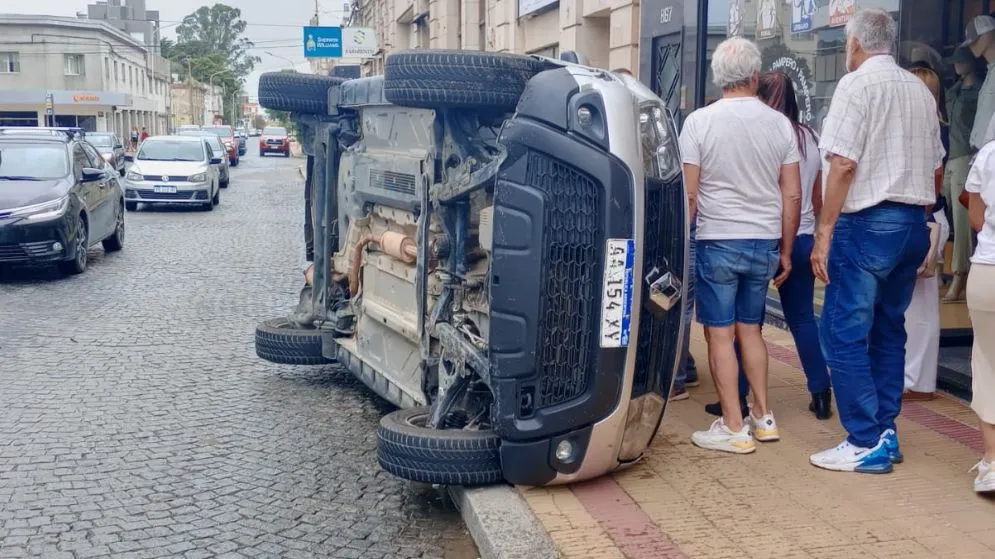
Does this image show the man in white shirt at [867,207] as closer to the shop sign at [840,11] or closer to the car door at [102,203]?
the shop sign at [840,11]

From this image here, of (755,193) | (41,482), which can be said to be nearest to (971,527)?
(755,193)

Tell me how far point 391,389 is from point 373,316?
46 centimetres

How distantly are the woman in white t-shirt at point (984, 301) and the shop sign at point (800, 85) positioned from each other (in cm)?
380

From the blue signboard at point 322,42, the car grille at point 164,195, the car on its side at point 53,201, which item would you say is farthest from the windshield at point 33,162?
the blue signboard at point 322,42

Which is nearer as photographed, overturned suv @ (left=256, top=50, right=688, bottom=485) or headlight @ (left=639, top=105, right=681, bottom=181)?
overturned suv @ (left=256, top=50, right=688, bottom=485)

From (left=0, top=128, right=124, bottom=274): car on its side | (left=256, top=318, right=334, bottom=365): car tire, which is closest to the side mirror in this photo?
(left=0, top=128, right=124, bottom=274): car on its side

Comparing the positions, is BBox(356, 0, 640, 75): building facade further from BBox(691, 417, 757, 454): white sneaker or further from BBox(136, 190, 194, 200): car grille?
BBox(691, 417, 757, 454): white sneaker

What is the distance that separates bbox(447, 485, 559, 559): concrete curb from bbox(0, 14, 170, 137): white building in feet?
208

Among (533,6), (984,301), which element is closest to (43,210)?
(533,6)

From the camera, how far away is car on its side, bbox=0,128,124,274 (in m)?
11.5

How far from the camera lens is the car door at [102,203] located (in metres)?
13.2

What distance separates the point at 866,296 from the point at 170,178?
59.0 ft

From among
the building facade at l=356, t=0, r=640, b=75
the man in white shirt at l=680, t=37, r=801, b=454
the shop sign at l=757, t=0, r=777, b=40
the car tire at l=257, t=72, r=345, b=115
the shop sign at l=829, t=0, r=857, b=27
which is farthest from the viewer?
the building facade at l=356, t=0, r=640, b=75

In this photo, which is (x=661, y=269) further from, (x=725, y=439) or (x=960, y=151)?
(x=960, y=151)
